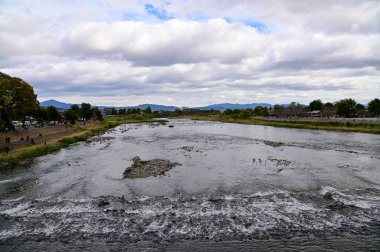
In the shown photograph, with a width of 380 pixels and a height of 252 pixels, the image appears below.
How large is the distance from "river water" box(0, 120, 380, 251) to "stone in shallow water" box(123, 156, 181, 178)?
105cm

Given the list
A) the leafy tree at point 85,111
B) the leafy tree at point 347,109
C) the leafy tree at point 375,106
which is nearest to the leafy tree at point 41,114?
the leafy tree at point 85,111

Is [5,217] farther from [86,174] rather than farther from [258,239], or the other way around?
[258,239]

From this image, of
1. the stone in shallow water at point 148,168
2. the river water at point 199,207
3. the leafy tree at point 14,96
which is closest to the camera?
the river water at point 199,207

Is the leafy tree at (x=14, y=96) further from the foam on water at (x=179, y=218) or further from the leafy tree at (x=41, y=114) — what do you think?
the foam on water at (x=179, y=218)

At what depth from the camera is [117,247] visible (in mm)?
14266

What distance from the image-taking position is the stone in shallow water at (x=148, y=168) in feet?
94.4

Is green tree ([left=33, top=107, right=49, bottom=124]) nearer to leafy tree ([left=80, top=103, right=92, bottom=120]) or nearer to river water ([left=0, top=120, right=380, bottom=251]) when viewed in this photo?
leafy tree ([left=80, top=103, right=92, bottom=120])

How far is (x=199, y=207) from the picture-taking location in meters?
19.4

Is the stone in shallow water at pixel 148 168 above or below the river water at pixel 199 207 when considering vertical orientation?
above

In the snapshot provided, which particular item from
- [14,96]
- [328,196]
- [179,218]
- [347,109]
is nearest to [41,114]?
[14,96]

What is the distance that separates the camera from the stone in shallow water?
2878 cm

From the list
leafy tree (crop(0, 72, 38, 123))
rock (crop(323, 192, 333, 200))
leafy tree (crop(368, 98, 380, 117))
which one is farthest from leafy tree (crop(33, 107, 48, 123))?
leafy tree (crop(368, 98, 380, 117))

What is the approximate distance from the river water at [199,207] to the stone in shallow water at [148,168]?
105 cm

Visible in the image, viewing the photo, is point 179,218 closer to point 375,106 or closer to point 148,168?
point 148,168
